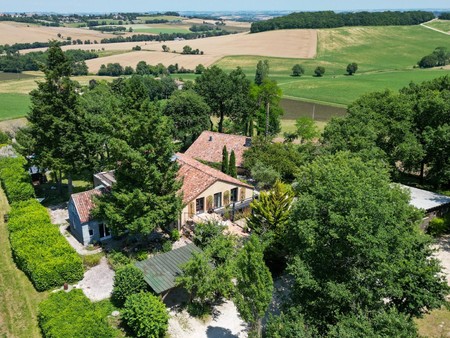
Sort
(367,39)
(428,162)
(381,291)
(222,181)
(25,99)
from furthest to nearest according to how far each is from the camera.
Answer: (367,39) → (25,99) → (428,162) → (222,181) → (381,291)

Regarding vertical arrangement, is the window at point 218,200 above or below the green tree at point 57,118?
below

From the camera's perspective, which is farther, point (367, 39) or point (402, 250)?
point (367, 39)

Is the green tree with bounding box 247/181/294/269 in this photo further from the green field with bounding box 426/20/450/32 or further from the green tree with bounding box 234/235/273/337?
the green field with bounding box 426/20/450/32

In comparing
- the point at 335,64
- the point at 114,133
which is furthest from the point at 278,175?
the point at 335,64

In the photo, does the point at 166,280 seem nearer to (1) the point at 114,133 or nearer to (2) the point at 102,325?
(2) the point at 102,325

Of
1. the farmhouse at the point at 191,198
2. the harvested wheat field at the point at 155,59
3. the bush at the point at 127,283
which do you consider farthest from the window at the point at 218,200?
the harvested wheat field at the point at 155,59

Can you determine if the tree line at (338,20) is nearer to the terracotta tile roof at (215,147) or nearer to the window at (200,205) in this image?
the terracotta tile roof at (215,147)

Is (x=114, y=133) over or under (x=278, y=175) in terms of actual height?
over
